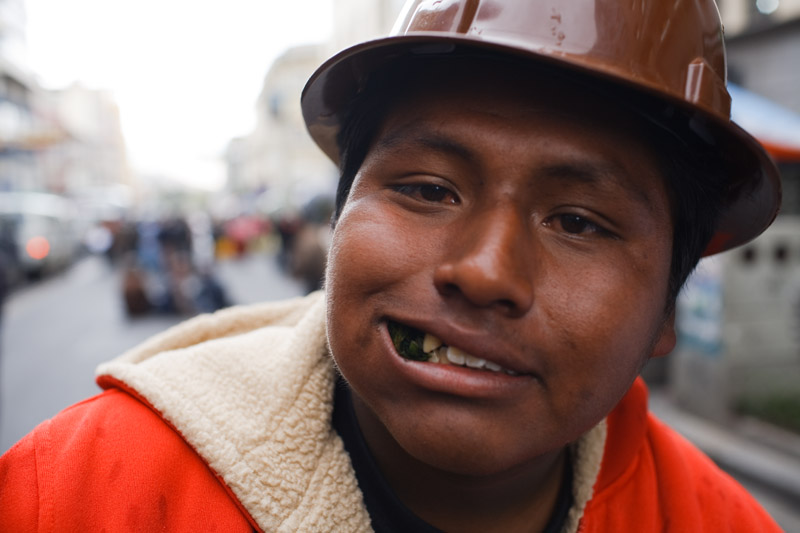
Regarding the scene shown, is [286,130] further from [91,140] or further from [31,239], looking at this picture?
[91,140]

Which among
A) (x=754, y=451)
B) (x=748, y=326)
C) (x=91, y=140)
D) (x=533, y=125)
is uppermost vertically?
(x=533, y=125)

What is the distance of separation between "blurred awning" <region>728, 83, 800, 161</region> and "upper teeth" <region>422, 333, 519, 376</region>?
426 cm

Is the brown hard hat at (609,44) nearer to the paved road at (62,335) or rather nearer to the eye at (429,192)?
the eye at (429,192)

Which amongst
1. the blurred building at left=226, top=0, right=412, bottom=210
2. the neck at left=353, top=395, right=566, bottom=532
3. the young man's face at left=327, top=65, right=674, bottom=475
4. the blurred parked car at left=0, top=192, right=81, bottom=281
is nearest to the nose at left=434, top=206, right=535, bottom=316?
the young man's face at left=327, top=65, right=674, bottom=475

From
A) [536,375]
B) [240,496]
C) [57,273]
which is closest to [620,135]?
[536,375]

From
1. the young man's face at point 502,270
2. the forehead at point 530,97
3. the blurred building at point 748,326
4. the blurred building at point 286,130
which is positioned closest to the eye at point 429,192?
the young man's face at point 502,270

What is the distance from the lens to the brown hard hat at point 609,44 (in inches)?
40.3

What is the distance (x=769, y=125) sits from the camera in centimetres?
493

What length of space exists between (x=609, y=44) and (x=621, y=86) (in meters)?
0.11

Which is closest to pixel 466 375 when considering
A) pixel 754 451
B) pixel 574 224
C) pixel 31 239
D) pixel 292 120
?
pixel 574 224

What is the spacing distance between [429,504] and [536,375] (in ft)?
1.45

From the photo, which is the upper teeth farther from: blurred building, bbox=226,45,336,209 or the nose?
blurred building, bbox=226,45,336,209

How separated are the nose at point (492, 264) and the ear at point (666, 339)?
1.75 ft

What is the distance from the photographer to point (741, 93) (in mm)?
5371
